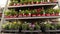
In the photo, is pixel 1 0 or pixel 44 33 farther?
pixel 1 0

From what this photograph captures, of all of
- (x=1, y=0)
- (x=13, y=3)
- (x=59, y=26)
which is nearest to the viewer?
(x=59, y=26)

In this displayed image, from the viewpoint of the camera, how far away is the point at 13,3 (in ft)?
13.0

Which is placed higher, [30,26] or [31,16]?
[31,16]

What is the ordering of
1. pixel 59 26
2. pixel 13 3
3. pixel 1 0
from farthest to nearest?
pixel 1 0, pixel 13 3, pixel 59 26

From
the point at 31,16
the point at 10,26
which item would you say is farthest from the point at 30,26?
the point at 10,26

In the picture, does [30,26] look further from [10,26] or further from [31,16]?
[10,26]

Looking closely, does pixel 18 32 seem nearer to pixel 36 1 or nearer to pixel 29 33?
pixel 29 33

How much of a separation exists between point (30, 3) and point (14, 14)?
20.7 inches

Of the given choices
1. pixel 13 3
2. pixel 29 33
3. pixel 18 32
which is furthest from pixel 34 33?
pixel 13 3

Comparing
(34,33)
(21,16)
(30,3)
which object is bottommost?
(34,33)

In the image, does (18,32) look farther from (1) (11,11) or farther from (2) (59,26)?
(2) (59,26)

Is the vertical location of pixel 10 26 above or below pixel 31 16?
below

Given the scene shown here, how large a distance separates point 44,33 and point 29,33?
398 mm

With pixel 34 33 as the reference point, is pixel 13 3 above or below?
above
